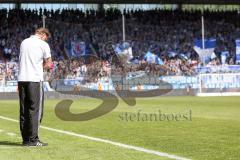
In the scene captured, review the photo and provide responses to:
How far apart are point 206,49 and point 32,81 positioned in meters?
39.7

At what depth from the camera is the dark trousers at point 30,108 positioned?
9859mm

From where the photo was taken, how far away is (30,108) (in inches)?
390

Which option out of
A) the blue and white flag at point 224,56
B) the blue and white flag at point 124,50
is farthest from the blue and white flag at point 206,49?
the blue and white flag at point 124,50

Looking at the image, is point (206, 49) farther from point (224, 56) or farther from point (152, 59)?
point (152, 59)

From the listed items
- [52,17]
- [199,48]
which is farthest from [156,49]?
[52,17]

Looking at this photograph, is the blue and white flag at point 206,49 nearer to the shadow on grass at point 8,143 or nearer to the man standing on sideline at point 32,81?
the shadow on grass at point 8,143

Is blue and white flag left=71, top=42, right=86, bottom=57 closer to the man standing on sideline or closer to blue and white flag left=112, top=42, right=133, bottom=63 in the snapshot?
→ blue and white flag left=112, top=42, right=133, bottom=63

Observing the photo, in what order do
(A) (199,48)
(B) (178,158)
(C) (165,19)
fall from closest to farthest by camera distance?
(B) (178,158) < (A) (199,48) < (C) (165,19)

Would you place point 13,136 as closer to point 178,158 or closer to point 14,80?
point 178,158

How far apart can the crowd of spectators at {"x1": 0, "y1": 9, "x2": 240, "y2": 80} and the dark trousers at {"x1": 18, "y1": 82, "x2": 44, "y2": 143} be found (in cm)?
3349

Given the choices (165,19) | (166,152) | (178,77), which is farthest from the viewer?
(165,19)

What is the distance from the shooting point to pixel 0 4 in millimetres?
54875

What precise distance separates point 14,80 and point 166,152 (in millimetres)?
29841

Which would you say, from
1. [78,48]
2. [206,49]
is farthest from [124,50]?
[206,49]
